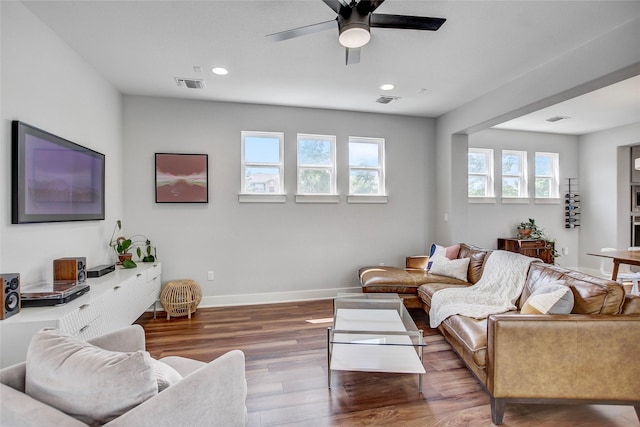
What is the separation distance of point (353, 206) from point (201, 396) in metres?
3.61

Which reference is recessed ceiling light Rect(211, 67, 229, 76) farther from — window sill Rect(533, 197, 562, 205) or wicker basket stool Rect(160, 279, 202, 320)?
window sill Rect(533, 197, 562, 205)

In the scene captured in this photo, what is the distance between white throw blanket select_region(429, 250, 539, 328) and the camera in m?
2.60

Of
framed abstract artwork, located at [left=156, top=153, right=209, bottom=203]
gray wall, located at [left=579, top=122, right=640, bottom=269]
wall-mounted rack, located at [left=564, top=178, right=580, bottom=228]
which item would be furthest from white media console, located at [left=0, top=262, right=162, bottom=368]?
gray wall, located at [left=579, top=122, right=640, bottom=269]

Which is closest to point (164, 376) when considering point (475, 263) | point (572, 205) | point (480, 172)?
point (475, 263)

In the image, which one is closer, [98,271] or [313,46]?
[313,46]

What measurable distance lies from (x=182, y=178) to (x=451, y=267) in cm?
359

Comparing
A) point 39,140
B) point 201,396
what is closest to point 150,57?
point 39,140

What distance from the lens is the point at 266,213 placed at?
4.25 meters

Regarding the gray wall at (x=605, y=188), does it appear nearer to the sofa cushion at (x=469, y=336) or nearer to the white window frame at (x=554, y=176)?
the white window frame at (x=554, y=176)

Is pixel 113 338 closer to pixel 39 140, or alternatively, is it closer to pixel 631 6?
pixel 39 140

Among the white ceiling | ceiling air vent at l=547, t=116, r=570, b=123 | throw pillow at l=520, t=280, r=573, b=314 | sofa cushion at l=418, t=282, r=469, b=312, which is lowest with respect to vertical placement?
sofa cushion at l=418, t=282, r=469, b=312

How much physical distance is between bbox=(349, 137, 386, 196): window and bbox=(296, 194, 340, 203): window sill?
27 centimetres

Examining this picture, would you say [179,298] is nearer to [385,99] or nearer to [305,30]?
[305,30]

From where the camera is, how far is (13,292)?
1.85 meters
